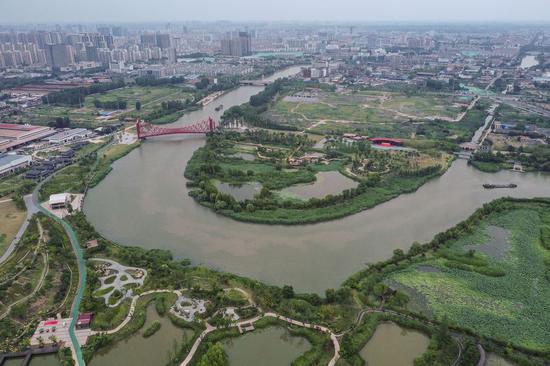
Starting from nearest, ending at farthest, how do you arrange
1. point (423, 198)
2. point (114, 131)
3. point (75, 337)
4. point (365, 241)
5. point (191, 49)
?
1. point (75, 337)
2. point (365, 241)
3. point (423, 198)
4. point (114, 131)
5. point (191, 49)

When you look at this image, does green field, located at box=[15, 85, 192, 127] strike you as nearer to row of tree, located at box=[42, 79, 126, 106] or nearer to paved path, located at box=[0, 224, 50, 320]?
row of tree, located at box=[42, 79, 126, 106]

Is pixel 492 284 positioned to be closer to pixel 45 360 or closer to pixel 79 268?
pixel 45 360

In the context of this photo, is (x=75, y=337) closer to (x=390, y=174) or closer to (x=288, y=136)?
(x=390, y=174)

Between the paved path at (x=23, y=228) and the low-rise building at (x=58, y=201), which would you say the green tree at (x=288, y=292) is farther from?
the low-rise building at (x=58, y=201)

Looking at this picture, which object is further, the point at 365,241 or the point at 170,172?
the point at 170,172

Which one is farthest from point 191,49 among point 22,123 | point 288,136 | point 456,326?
point 456,326

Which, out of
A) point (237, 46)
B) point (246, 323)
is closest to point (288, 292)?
point (246, 323)
